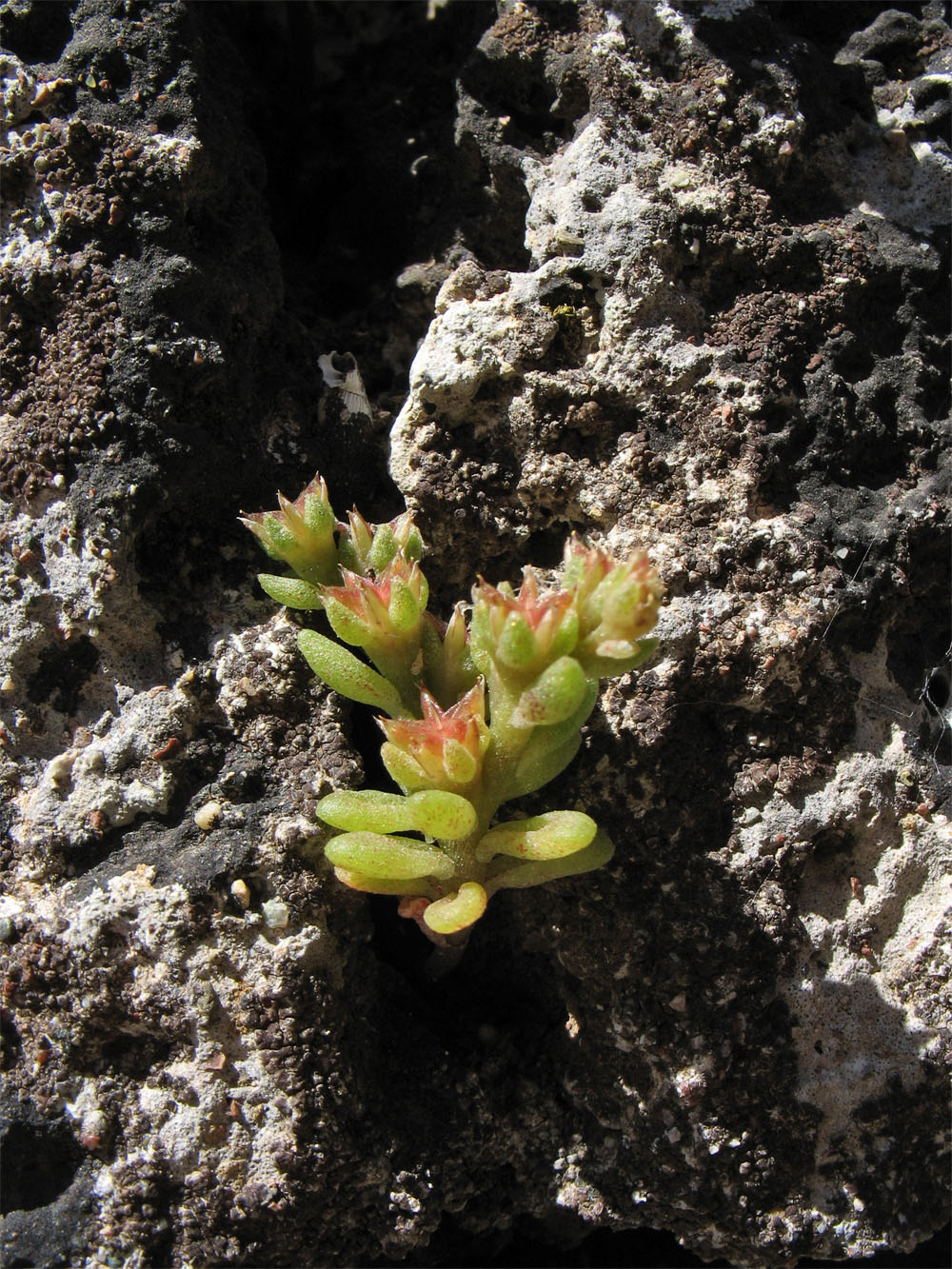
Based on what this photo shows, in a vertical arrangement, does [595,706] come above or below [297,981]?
above

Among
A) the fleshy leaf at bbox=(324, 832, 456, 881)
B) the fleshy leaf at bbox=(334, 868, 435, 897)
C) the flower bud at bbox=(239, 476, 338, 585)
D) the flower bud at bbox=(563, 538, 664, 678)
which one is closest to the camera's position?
the flower bud at bbox=(563, 538, 664, 678)

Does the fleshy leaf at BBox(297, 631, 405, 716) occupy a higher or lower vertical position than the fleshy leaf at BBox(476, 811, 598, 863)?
higher

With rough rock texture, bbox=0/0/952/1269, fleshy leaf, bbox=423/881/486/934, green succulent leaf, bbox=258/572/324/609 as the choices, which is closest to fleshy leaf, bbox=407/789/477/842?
fleshy leaf, bbox=423/881/486/934

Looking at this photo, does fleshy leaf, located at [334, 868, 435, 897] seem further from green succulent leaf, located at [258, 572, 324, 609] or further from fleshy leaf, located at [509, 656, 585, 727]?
green succulent leaf, located at [258, 572, 324, 609]

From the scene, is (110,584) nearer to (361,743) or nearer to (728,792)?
(361,743)

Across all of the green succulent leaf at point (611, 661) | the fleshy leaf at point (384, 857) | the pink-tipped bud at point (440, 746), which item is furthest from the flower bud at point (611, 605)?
the fleshy leaf at point (384, 857)

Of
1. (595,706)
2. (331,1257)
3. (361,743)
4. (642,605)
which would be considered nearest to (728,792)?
(595,706)

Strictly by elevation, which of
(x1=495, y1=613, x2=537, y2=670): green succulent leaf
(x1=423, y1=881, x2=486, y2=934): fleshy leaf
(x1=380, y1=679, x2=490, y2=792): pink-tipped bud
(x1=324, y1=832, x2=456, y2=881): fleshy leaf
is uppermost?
(x1=495, y1=613, x2=537, y2=670): green succulent leaf
